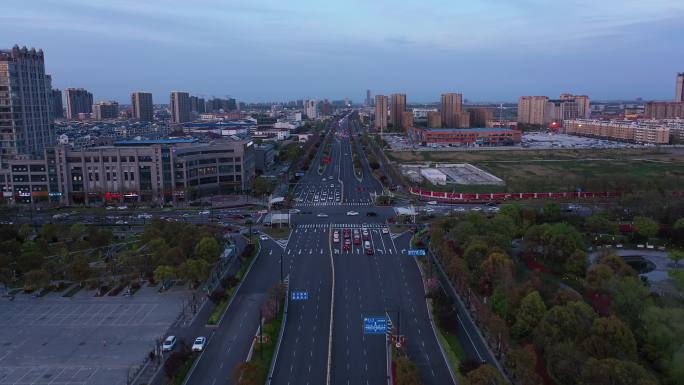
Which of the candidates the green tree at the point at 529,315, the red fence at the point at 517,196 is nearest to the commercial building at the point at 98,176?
the red fence at the point at 517,196

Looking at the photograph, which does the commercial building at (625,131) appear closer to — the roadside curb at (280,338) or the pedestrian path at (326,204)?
the pedestrian path at (326,204)

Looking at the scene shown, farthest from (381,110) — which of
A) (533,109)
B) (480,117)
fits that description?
(533,109)

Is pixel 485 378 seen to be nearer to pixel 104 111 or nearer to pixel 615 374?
pixel 615 374

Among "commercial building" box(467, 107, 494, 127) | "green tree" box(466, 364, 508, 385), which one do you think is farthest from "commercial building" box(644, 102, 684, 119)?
"green tree" box(466, 364, 508, 385)

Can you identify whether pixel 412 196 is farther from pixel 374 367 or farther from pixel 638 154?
pixel 638 154

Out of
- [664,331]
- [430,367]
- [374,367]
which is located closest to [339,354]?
[374,367]

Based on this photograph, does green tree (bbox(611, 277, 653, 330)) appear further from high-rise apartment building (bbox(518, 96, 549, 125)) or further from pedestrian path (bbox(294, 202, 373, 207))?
high-rise apartment building (bbox(518, 96, 549, 125))
